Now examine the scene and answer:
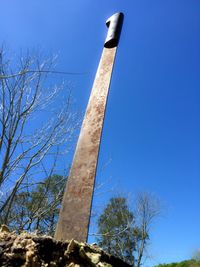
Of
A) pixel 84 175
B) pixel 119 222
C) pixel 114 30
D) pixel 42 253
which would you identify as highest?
pixel 119 222

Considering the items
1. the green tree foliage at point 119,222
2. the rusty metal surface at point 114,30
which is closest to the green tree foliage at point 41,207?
the rusty metal surface at point 114,30

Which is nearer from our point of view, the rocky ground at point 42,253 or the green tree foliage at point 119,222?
the rocky ground at point 42,253

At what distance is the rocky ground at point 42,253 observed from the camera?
946mm

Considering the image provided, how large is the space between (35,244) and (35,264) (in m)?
0.07

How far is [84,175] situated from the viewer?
62.2 inches

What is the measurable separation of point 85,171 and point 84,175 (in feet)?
0.08

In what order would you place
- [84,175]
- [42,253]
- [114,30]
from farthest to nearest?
[114,30]
[84,175]
[42,253]

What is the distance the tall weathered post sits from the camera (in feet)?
4.75

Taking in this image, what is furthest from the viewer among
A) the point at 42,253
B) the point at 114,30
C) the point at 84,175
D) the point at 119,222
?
the point at 119,222

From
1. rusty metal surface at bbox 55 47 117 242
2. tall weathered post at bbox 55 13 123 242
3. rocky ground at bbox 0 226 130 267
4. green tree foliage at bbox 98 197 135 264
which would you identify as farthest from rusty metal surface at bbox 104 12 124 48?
green tree foliage at bbox 98 197 135 264

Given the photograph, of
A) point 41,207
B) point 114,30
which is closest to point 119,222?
point 41,207

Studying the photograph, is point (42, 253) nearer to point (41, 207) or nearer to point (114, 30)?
point (114, 30)

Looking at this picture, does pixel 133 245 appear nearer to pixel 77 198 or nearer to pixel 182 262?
pixel 182 262

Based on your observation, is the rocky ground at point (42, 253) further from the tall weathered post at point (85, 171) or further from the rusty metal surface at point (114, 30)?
the rusty metal surface at point (114, 30)
